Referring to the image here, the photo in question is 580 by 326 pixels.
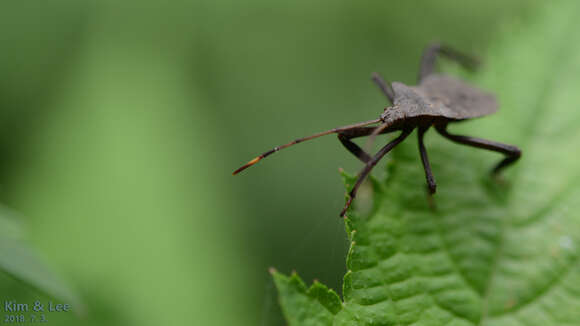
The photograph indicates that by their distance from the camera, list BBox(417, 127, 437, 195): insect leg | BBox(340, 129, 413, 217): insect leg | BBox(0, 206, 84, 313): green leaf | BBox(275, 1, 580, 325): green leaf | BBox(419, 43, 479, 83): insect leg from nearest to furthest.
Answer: BBox(0, 206, 84, 313): green leaf, BBox(275, 1, 580, 325): green leaf, BBox(340, 129, 413, 217): insect leg, BBox(417, 127, 437, 195): insect leg, BBox(419, 43, 479, 83): insect leg

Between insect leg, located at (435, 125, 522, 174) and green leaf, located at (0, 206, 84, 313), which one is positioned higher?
insect leg, located at (435, 125, 522, 174)

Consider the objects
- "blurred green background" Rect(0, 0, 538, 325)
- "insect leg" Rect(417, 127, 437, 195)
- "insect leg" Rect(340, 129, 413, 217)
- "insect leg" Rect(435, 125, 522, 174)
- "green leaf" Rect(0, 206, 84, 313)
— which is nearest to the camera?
"green leaf" Rect(0, 206, 84, 313)

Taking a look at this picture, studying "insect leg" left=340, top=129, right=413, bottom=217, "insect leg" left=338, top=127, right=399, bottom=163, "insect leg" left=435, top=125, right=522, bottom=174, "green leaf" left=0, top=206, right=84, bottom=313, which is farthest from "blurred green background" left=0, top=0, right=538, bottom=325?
"green leaf" left=0, top=206, right=84, bottom=313

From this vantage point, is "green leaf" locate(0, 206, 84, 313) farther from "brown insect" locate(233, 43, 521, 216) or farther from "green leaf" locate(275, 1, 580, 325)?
"brown insect" locate(233, 43, 521, 216)

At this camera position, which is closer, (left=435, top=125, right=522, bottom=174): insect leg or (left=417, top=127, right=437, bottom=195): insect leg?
(left=417, top=127, right=437, bottom=195): insect leg

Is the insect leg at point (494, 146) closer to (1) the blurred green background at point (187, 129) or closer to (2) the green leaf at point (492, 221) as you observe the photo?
(2) the green leaf at point (492, 221)

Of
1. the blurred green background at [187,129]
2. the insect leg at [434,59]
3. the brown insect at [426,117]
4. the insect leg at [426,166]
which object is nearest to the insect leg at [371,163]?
the brown insect at [426,117]

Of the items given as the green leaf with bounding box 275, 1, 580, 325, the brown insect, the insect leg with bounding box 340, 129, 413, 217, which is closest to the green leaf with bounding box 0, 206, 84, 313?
the green leaf with bounding box 275, 1, 580, 325

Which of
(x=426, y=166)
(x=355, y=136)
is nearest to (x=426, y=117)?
(x=426, y=166)

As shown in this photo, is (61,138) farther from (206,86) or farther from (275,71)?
(275,71)

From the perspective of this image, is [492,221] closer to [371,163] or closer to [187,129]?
[371,163]
